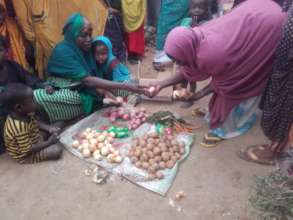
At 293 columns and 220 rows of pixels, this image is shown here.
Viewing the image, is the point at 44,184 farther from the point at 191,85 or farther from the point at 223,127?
the point at 191,85

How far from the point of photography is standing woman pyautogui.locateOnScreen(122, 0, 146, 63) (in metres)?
4.50

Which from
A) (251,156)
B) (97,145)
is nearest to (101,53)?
(97,145)

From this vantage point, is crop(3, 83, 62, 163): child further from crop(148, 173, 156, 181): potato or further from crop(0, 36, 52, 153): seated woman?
crop(148, 173, 156, 181): potato

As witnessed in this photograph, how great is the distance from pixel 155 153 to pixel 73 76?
3.83 feet

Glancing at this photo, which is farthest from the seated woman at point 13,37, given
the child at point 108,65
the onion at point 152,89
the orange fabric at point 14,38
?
the onion at point 152,89

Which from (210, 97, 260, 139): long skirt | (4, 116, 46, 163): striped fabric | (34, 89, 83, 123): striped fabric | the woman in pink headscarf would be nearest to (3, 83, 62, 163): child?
(4, 116, 46, 163): striped fabric

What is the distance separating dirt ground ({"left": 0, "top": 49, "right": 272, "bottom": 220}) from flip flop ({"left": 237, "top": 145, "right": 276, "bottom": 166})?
0.16ft

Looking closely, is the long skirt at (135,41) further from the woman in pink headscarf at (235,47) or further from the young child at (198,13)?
the woman in pink headscarf at (235,47)

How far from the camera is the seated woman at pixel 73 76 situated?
121 inches

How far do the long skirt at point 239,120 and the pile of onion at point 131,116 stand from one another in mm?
727

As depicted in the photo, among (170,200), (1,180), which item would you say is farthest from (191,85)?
(1,180)

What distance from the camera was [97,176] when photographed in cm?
265

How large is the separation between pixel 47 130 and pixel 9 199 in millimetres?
692

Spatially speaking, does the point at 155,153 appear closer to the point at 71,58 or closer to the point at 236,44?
the point at 236,44
